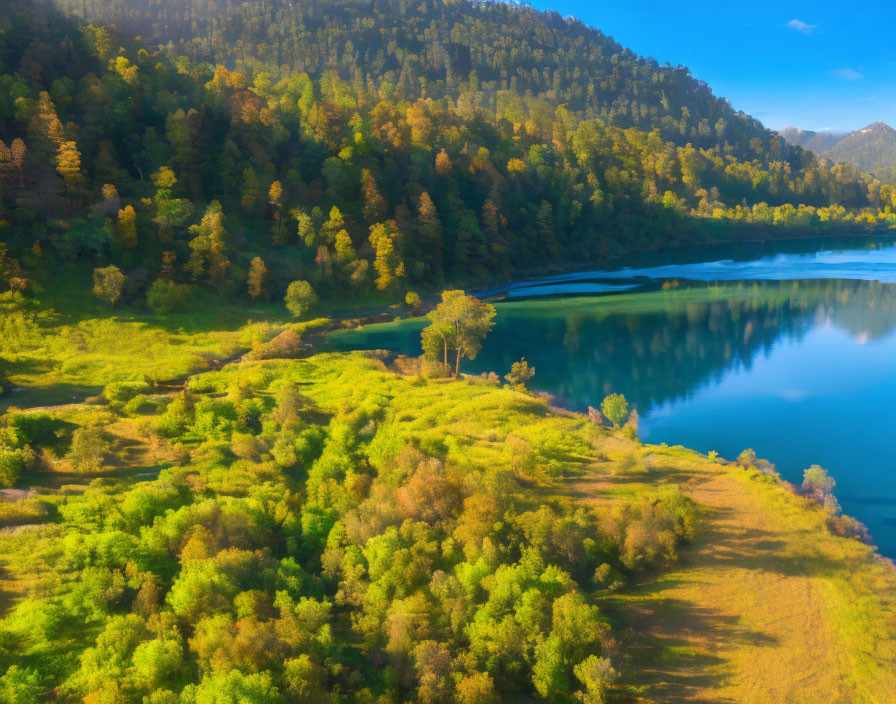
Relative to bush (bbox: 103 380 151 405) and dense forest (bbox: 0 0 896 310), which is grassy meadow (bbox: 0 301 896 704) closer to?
bush (bbox: 103 380 151 405)

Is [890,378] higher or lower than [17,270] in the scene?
lower

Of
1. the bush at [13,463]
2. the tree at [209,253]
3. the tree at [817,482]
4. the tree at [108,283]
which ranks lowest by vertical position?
the tree at [817,482]

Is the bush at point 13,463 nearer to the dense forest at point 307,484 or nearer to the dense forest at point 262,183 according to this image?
the dense forest at point 307,484

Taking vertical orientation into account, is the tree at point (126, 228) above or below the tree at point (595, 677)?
above

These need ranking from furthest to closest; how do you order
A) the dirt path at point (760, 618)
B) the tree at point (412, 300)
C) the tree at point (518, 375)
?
the tree at point (412, 300), the tree at point (518, 375), the dirt path at point (760, 618)

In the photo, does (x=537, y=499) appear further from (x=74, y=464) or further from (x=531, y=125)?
(x=531, y=125)

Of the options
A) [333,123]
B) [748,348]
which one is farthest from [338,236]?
[748,348]

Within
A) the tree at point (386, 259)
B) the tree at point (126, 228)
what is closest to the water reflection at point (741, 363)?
the tree at point (386, 259)
